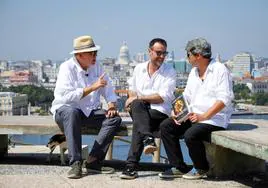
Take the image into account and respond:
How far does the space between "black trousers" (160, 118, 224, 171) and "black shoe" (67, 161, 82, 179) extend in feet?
1.68

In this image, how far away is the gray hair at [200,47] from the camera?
9.93 feet

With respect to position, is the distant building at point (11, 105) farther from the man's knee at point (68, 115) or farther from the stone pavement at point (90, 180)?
the man's knee at point (68, 115)

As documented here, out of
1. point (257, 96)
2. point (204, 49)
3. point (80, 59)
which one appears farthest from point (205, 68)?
point (257, 96)

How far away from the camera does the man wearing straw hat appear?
3119 millimetres

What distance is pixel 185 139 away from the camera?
9.75 ft

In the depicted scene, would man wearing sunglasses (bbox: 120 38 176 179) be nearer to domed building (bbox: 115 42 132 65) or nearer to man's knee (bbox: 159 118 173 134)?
man's knee (bbox: 159 118 173 134)

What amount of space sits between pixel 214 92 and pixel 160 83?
43 cm

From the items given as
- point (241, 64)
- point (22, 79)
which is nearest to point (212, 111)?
point (22, 79)

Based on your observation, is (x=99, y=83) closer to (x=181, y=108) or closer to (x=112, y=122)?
(x=112, y=122)

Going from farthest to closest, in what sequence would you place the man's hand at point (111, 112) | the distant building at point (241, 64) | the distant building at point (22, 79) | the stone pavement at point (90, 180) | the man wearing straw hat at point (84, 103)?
1. the distant building at point (241, 64)
2. the distant building at point (22, 79)
3. the man's hand at point (111, 112)
4. the man wearing straw hat at point (84, 103)
5. the stone pavement at point (90, 180)

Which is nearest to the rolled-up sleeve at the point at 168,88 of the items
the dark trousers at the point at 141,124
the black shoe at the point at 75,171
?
the dark trousers at the point at 141,124

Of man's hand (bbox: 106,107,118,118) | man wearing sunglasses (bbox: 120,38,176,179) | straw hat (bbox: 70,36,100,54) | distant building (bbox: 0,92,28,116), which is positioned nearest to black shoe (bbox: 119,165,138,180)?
man wearing sunglasses (bbox: 120,38,176,179)

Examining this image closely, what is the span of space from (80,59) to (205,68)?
2.55ft

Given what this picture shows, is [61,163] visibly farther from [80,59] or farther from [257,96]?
[257,96]
